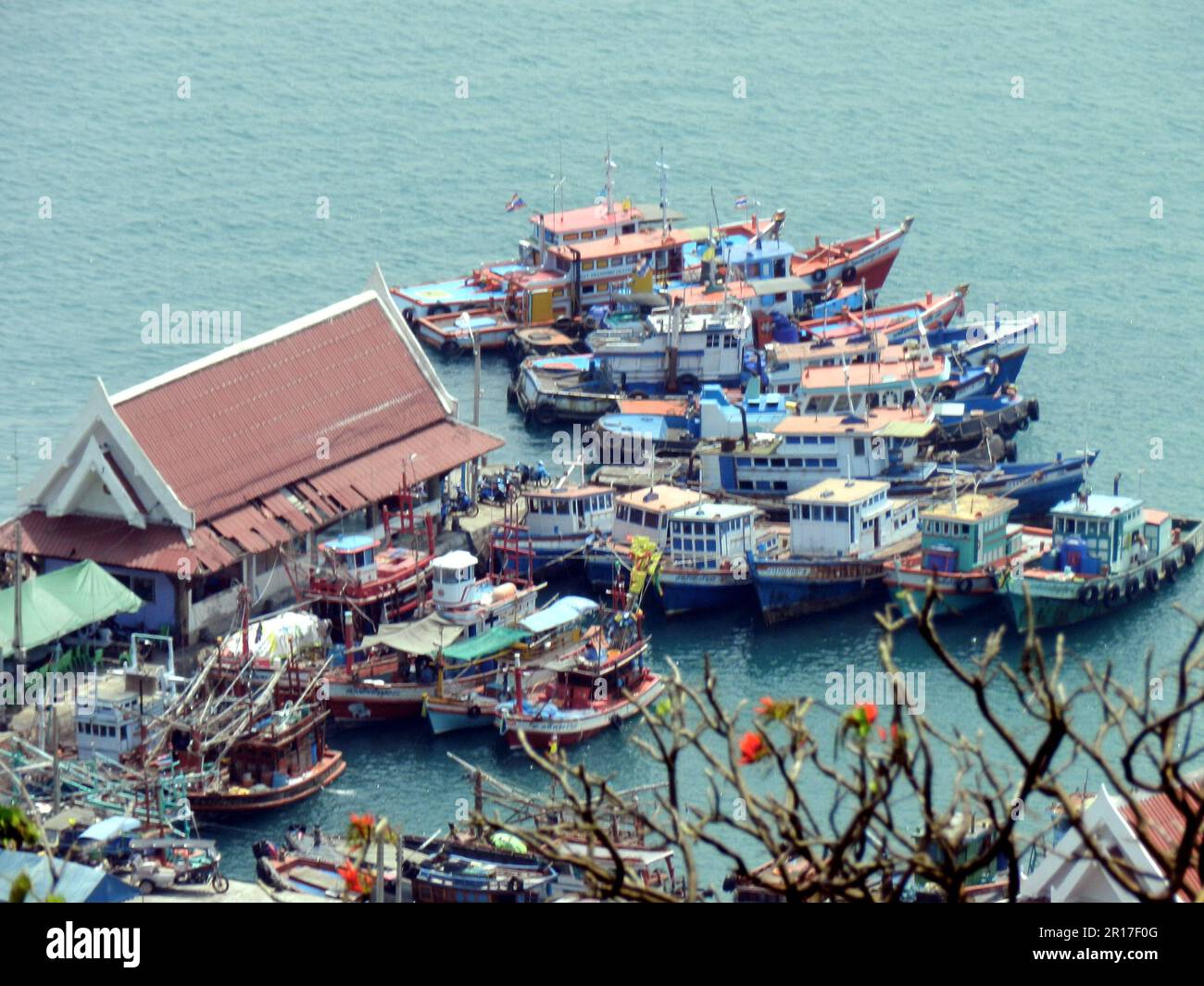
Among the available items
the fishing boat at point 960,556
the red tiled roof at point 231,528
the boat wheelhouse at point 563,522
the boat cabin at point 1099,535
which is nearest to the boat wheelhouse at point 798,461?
the boat wheelhouse at point 563,522

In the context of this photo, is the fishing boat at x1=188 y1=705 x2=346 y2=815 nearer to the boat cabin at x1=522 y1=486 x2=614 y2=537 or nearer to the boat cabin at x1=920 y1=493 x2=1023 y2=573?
the boat cabin at x1=522 y1=486 x2=614 y2=537

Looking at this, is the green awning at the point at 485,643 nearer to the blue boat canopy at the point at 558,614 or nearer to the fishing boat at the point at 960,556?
the blue boat canopy at the point at 558,614

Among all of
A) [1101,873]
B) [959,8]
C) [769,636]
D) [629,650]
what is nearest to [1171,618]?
[769,636]

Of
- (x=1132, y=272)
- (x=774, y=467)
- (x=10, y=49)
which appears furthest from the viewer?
(x=10, y=49)

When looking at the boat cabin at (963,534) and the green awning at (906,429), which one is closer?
the boat cabin at (963,534)
